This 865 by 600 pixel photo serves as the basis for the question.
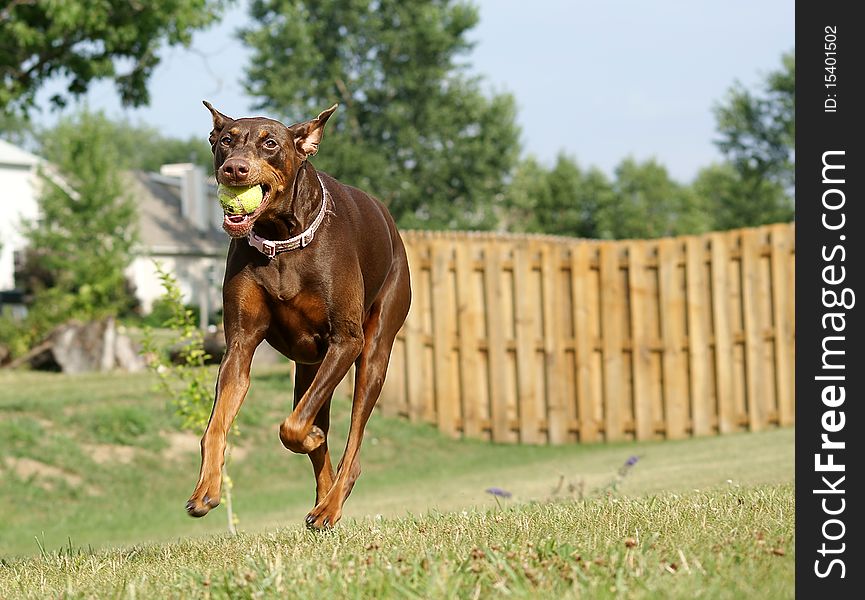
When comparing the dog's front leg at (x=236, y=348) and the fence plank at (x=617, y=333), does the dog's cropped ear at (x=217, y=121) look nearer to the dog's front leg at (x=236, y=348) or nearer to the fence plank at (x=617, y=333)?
the dog's front leg at (x=236, y=348)

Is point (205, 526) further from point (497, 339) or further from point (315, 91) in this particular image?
point (315, 91)

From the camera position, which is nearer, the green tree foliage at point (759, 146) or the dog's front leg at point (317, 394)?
the dog's front leg at point (317, 394)

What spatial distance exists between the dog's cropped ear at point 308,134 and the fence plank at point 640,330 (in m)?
10.8

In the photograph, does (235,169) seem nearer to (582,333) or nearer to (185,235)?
(582,333)

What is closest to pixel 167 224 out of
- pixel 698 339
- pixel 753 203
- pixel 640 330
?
pixel 753 203

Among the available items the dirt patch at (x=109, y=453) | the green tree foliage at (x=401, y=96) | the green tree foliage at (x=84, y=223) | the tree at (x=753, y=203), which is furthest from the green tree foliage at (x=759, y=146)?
the dirt patch at (x=109, y=453)

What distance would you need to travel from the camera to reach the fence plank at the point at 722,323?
14.9 meters

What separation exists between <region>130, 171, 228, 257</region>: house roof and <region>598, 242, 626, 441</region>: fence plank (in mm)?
29261

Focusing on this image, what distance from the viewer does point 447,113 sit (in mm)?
45844

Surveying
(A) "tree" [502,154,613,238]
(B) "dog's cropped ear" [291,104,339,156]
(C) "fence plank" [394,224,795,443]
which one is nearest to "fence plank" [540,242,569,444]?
(C) "fence plank" [394,224,795,443]

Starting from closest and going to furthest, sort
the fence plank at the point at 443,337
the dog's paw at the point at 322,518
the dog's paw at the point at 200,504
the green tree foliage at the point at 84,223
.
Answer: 1. the dog's paw at the point at 200,504
2. the dog's paw at the point at 322,518
3. the fence plank at the point at 443,337
4. the green tree foliage at the point at 84,223

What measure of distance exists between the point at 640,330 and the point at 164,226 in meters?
33.9

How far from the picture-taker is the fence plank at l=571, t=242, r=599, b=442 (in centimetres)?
1517

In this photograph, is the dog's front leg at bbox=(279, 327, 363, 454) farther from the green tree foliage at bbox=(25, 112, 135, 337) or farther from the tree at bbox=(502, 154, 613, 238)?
the tree at bbox=(502, 154, 613, 238)
